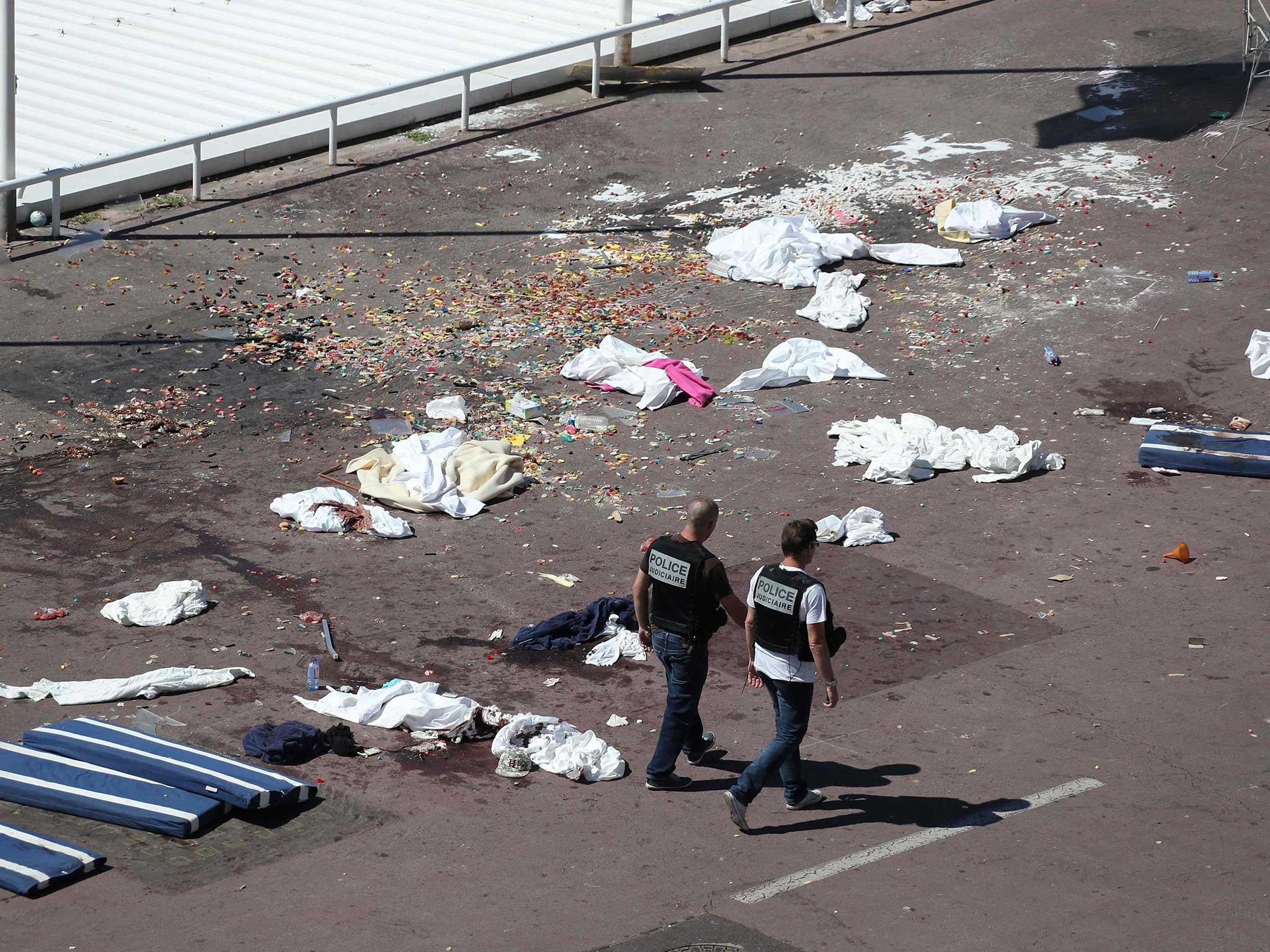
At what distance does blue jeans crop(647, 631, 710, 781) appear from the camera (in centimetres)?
806

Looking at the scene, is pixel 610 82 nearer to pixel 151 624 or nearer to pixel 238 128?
pixel 238 128

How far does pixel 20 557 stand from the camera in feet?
36.3

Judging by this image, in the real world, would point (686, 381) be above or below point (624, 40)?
below

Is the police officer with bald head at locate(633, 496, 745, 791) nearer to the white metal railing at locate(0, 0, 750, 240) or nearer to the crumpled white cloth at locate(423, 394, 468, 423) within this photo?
the crumpled white cloth at locate(423, 394, 468, 423)

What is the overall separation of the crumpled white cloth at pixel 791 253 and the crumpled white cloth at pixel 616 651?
22.5ft

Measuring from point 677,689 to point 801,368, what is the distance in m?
6.53

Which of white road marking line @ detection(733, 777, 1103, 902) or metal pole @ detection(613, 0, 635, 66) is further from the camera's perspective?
metal pole @ detection(613, 0, 635, 66)

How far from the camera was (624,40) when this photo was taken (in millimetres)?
20828

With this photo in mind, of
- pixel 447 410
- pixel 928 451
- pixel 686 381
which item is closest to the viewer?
pixel 928 451

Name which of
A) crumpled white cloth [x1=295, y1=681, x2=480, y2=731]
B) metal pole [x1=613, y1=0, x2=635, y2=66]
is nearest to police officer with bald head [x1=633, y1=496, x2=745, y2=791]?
crumpled white cloth [x1=295, y1=681, x2=480, y2=731]

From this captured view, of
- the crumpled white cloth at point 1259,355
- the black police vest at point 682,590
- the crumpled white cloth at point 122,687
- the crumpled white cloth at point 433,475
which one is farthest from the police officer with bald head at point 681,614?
the crumpled white cloth at point 1259,355

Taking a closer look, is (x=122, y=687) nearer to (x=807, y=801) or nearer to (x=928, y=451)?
(x=807, y=801)

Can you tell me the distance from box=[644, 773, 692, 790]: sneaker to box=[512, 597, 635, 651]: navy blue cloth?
189 centimetres

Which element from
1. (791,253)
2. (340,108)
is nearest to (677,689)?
(791,253)
